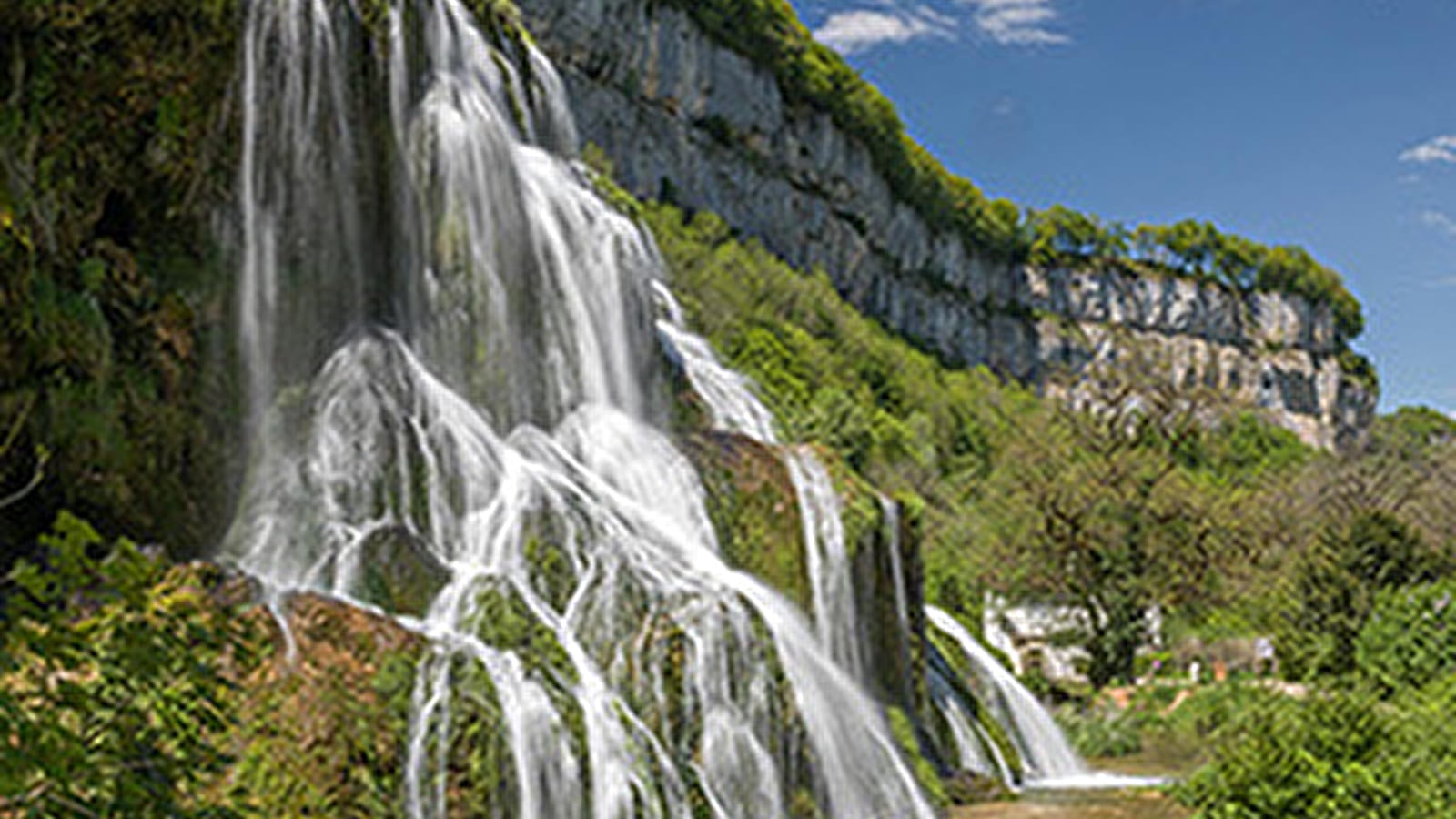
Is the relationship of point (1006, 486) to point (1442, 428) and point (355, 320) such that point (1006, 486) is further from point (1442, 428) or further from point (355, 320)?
point (1442, 428)

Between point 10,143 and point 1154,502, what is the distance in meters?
30.4

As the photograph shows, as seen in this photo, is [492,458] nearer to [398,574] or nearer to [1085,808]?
[398,574]

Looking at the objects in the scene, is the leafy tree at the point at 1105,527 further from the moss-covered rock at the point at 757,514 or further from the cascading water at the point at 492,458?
the moss-covered rock at the point at 757,514

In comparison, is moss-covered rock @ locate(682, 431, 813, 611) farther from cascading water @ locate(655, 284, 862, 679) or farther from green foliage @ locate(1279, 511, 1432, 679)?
green foliage @ locate(1279, 511, 1432, 679)

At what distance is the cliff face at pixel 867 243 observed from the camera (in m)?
53.8

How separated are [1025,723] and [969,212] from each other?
82695 millimetres

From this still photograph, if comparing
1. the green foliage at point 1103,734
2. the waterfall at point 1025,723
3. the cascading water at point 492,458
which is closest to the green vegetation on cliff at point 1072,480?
the waterfall at point 1025,723

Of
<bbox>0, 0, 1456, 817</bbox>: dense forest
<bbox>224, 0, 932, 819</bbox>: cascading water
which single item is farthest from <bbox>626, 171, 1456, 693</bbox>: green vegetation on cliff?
<bbox>224, 0, 932, 819</bbox>: cascading water

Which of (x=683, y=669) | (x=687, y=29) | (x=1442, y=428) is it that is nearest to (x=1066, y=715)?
(x=683, y=669)

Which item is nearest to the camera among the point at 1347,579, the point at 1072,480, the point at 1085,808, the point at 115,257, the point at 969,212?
the point at 115,257

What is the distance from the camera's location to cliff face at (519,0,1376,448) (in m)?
53.8

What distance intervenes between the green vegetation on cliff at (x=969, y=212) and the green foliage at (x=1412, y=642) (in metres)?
44.7

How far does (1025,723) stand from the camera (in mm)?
20016

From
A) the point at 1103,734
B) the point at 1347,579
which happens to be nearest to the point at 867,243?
the point at 1347,579
